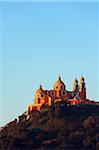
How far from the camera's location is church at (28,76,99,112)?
49.9 m

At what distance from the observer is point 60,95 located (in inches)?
2014

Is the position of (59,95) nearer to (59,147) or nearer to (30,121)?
(30,121)

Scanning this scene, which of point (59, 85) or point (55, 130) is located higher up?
point (59, 85)

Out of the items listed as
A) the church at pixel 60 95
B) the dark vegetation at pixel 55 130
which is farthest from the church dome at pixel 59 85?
the dark vegetation at pixel 55 130

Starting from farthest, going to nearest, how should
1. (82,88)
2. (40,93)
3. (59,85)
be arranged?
(82,88), (59,85), (40,93)

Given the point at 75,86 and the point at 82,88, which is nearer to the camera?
the point at 82,88

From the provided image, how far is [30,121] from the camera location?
47.3 metres

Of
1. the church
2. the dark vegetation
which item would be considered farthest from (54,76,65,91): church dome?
the dark vegetation

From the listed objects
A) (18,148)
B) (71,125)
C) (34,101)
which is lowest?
(18,148)

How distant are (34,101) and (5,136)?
24.5ft

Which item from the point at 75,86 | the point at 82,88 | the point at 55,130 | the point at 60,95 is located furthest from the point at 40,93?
the point at 55,130

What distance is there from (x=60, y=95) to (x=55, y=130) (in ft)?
22.9

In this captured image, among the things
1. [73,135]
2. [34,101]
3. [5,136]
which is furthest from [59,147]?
[34,101]

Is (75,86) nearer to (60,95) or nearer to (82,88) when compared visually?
(82,88)
